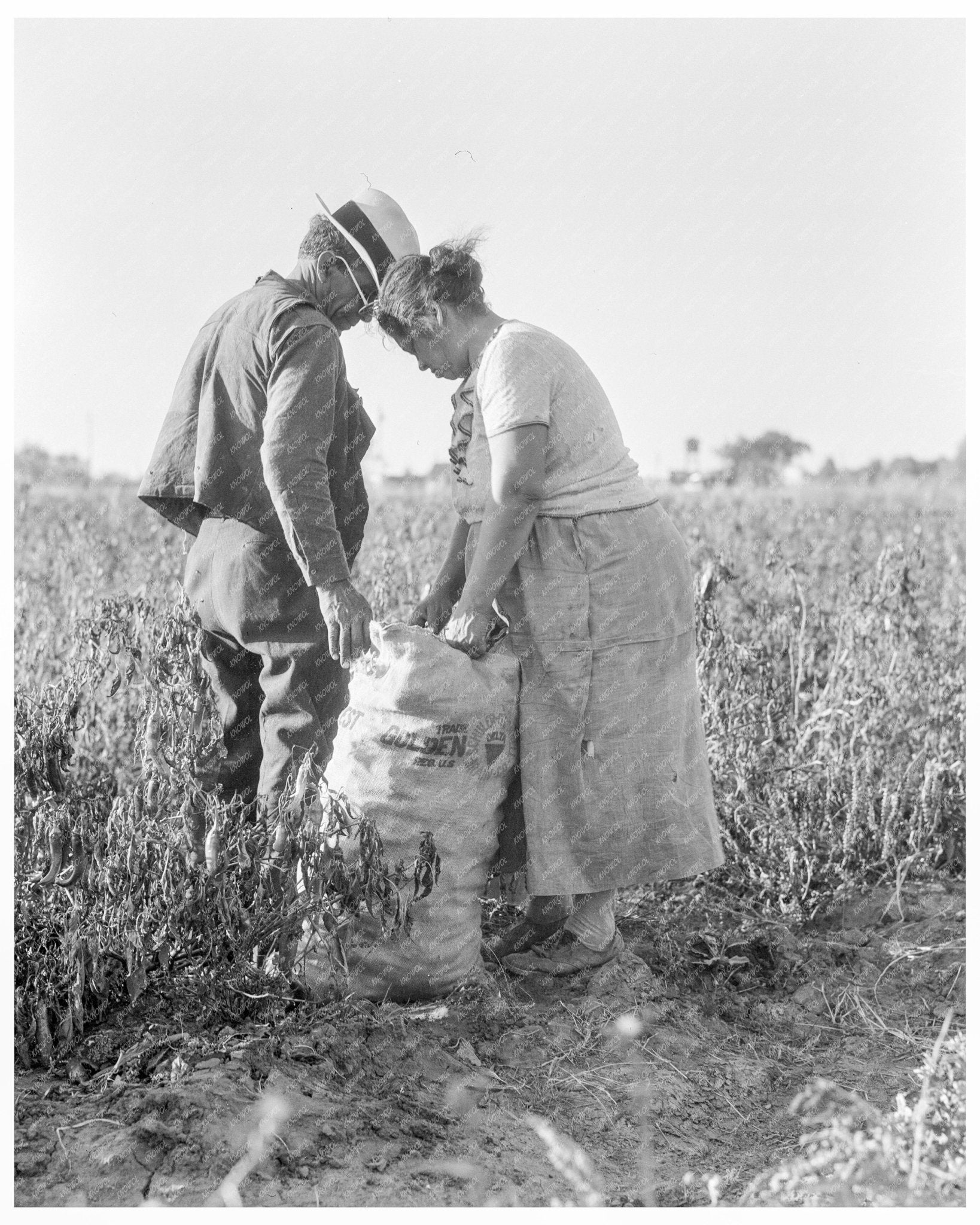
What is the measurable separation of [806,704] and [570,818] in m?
1.45

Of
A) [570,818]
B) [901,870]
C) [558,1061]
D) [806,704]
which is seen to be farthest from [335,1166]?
[806,704]

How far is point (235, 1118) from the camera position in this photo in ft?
6.41

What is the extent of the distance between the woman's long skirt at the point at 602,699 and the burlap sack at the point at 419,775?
0.13m

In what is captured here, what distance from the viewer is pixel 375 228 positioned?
2.66 meters

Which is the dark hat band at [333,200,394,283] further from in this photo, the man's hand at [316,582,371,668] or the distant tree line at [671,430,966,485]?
the distant tree line at [671,430,966,485]

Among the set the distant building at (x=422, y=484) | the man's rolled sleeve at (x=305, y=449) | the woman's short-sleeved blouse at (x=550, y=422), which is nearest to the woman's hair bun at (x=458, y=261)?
the woman's short-sleeved blouse at (x=550, y=422)

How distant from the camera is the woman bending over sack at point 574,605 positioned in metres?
2.51

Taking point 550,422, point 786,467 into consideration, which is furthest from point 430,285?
point 786,467

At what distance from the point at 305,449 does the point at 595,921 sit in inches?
50.1

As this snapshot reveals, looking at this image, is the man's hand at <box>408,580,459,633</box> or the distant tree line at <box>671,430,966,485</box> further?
the distant tree line at <box>671,430,966,485</box>

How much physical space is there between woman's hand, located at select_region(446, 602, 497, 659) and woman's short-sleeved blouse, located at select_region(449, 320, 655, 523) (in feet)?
0.77

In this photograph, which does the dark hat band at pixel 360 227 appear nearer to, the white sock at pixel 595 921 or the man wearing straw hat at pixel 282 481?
the man wearing straw hat at pixel 282 481

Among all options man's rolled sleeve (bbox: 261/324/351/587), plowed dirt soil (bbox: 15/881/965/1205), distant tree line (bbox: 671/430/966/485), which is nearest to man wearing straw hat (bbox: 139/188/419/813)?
man's rolled sleeve (bbox: 261/324/351/587)

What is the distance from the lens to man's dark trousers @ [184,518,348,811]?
8.65 feet
